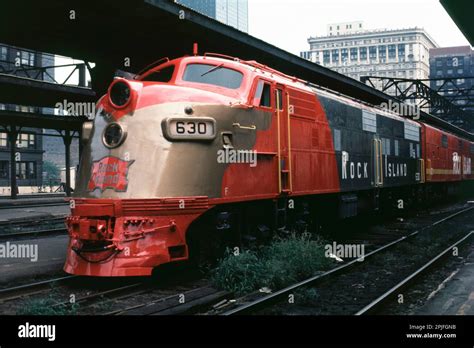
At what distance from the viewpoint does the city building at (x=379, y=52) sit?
4919 inches

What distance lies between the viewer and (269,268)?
27.0 ft

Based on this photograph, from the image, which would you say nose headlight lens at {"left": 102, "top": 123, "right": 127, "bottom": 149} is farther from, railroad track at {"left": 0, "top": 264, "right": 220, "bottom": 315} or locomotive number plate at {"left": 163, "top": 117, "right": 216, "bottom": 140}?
railroad track at {"left": 0, "top": 264, "right": 220, "bottom": 315}

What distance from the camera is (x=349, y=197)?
13.6m

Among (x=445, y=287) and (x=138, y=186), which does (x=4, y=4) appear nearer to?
(x=138, y=186)

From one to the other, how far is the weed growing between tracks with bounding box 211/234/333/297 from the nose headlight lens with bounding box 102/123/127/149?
8.53 ft

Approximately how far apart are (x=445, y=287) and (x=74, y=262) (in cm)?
613

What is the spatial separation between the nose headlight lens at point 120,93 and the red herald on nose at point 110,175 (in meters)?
0.93

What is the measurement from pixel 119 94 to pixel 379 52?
13318 centimetres

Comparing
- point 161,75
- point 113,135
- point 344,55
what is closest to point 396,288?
point 113,135

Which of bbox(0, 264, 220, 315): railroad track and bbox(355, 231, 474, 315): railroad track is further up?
bbox(0, 264, 220, 315): railroad track

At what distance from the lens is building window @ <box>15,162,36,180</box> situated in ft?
185

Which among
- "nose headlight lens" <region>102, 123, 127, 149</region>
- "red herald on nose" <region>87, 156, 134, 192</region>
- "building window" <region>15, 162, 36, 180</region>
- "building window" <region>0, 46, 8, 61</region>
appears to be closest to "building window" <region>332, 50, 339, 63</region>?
"building window" <region>0, 46, 8, 61</region>

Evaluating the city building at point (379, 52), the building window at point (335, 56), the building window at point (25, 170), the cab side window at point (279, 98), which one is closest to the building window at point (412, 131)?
the cab side window at point (279, 98)

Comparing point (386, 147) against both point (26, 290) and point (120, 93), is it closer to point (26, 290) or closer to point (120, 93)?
point (120, 93)
